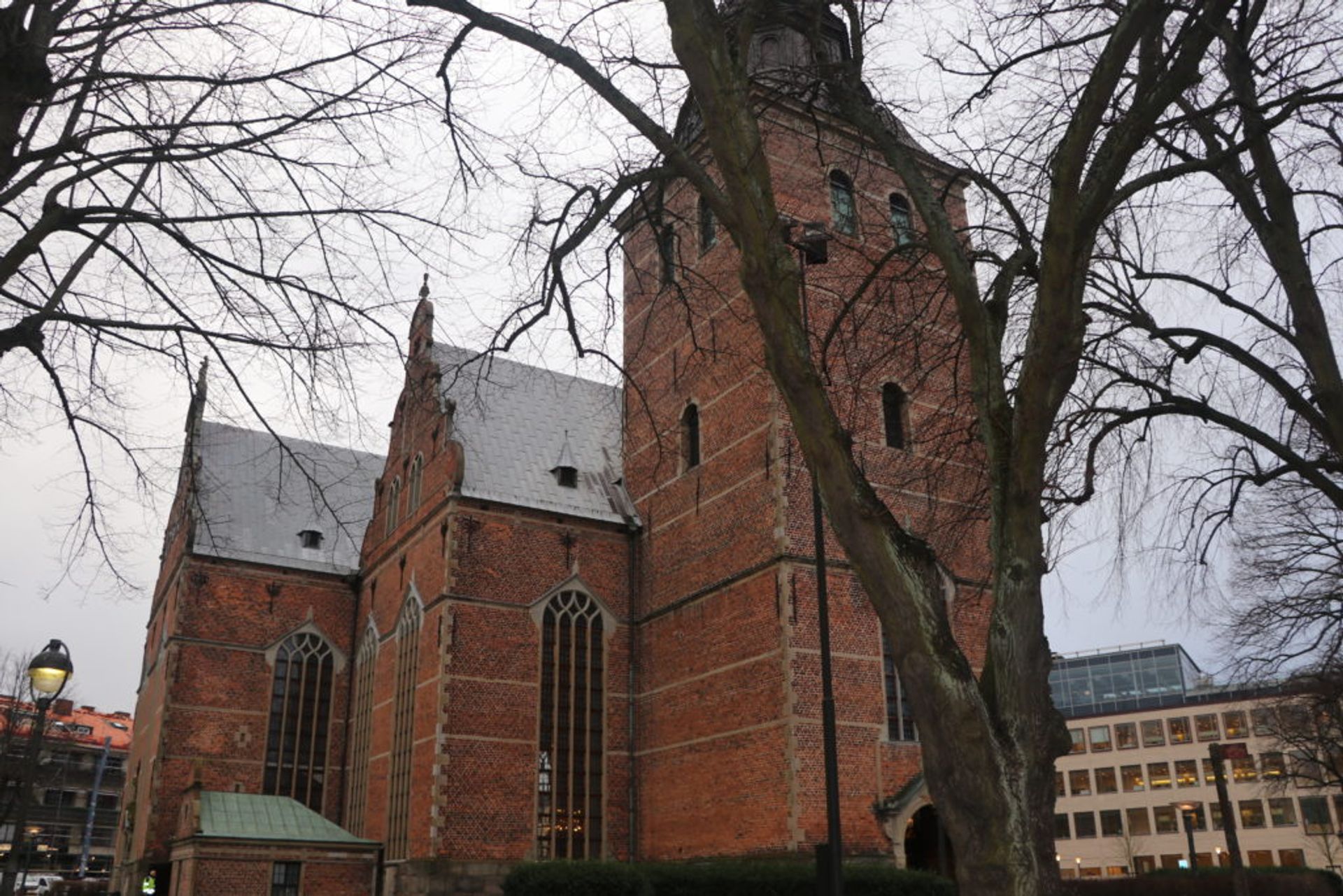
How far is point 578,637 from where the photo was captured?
2333cm

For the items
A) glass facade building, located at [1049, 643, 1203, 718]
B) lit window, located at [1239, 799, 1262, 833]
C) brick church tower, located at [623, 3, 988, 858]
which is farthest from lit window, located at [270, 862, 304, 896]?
glass facade building, located at [1049, 643, 1203, 718]

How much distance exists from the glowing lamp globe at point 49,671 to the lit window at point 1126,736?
69.2 metres

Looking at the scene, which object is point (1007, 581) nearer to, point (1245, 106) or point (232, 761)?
point (1245, 106)

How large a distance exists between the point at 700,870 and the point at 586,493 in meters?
10.3

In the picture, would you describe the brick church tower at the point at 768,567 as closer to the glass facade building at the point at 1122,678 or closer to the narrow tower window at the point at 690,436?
the narrow tower window at the point at 690,436

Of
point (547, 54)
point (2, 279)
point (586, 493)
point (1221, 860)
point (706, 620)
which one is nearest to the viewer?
point (2, 279)

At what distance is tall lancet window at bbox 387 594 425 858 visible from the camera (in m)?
22.2

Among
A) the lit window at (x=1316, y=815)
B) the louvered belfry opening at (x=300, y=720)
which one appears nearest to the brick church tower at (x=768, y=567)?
the louvered belfry opening at (x=300, y=720)

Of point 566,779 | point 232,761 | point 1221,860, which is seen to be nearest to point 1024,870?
point 566,779

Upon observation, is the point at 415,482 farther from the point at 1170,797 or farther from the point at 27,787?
the point at 1170,797

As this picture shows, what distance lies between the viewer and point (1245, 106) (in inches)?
314

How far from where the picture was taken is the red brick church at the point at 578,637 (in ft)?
63.0

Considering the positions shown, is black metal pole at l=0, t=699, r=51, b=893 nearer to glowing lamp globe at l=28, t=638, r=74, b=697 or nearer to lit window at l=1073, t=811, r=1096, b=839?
glowing lamp globe at l=28, t=638, r=74, b=697

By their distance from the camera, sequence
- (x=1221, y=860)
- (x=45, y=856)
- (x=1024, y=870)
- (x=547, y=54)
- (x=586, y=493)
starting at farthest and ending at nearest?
(x=45, y=856), (x=1221, y=860), (x=586, y=493), (x=547, y=54), (x=1024, y=870)
